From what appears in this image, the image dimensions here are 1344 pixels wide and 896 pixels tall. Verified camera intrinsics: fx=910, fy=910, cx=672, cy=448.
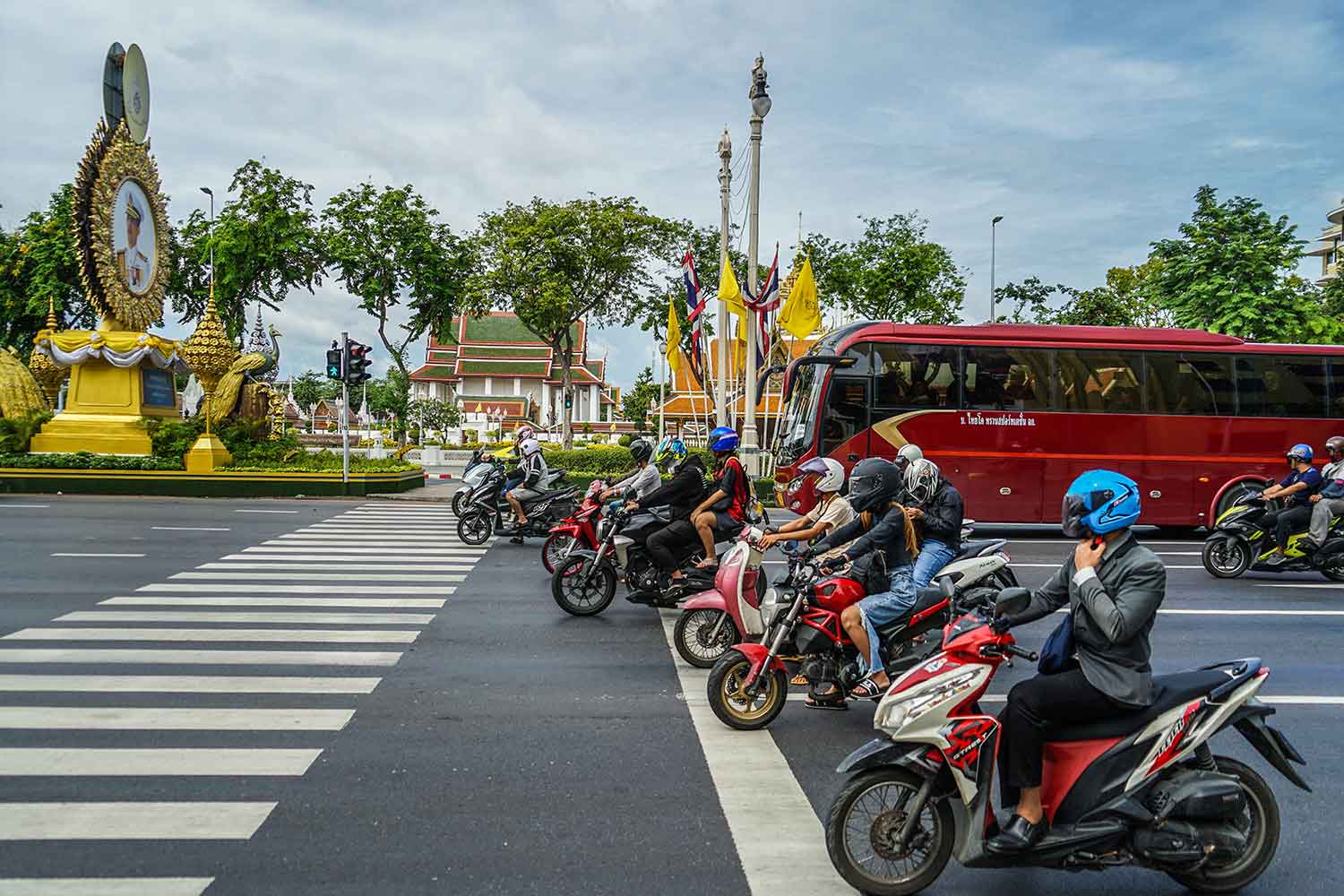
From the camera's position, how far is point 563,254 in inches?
1224

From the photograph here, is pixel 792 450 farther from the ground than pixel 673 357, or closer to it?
closer to it

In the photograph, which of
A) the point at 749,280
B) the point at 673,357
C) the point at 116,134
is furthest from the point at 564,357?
the point at 116,134

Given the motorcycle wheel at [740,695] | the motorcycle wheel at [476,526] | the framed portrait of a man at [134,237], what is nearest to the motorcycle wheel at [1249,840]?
the motorcycle wheel at [740,695]

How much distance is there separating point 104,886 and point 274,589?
259 inches

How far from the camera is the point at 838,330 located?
637 inches

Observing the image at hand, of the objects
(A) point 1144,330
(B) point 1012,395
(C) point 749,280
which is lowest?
(B) point 1012,395

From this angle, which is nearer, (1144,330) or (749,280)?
(1144,330)

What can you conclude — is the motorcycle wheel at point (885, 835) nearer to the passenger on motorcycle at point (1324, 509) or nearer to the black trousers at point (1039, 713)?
the black trousers at point (1039, 713)

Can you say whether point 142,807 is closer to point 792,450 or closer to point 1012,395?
point 792,450

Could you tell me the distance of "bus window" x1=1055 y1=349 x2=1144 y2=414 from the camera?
15500 mm

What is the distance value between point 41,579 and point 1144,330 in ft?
54.1

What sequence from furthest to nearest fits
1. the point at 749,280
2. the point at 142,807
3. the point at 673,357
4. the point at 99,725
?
the point at 673,357
the point at 749,280
the point at 99,725
the point at 142,807

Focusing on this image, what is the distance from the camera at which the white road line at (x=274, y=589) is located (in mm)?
9680

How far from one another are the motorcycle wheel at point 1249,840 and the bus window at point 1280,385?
562 inches
